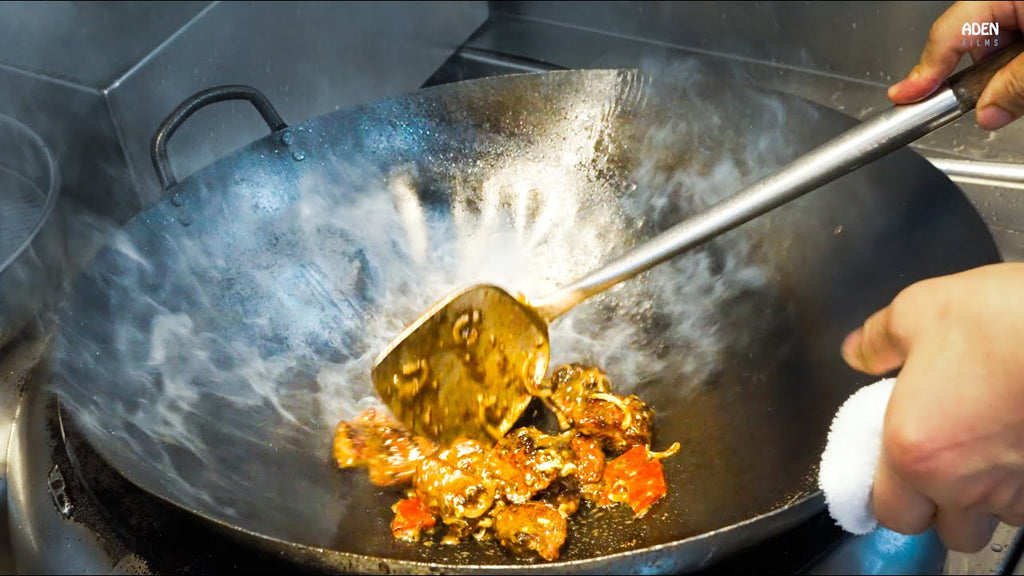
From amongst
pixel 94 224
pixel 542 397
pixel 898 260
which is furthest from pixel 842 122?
pixel 94 224

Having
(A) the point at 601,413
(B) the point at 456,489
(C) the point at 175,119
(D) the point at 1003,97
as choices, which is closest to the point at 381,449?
(B) the point at 456,489

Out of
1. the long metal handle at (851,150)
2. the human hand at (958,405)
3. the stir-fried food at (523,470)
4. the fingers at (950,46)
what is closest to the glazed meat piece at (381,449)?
the stir-fried food at (523,470)

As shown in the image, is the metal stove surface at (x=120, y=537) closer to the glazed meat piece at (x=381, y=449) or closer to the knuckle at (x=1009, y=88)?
the glazed meat piece at (x=381, y=449)

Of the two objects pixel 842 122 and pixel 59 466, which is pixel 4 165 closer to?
pixel 59 466

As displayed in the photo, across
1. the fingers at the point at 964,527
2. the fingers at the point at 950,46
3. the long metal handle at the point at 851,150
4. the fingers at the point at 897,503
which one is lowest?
the fingers at the point at 964,527

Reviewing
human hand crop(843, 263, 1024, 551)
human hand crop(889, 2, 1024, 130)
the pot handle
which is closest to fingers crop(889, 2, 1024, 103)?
human hand crop(889, 2, 1024, 130)

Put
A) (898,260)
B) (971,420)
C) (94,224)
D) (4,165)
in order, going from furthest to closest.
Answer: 1. (94,224)
2. (4,165)
3. (898,260)
4. (971,420)
